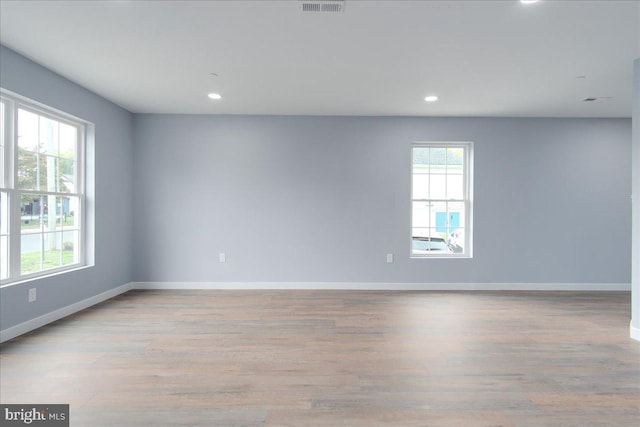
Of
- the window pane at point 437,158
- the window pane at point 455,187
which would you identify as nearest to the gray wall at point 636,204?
the window pane at point 455,187

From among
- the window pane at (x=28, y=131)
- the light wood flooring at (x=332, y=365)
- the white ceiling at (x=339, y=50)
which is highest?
the white ceiling at (x=339, y=50)

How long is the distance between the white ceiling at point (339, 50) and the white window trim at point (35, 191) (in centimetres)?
43

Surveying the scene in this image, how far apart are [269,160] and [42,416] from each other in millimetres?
3770

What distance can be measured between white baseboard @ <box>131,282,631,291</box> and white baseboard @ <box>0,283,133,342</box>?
0.51m

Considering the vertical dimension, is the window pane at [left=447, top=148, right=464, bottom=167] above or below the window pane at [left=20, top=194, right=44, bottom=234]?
above

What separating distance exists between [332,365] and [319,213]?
2.74 metres

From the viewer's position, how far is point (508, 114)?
4.88 meters

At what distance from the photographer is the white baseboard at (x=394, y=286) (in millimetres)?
4969

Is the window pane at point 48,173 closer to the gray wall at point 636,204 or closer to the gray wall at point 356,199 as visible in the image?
the gray wall at point 356,199

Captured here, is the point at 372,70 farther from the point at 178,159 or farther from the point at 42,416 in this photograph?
the point at 42,416

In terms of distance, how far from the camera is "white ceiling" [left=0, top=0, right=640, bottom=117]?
2324 mm

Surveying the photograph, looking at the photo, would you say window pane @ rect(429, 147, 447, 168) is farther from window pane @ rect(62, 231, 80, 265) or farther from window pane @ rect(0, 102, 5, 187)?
window pane @ rect(0, 102, 5, 187)

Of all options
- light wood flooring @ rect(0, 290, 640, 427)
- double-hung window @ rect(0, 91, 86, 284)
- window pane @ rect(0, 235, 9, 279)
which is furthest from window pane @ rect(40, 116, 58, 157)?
light wood flooring @ rect(0, 290, 640, 427)

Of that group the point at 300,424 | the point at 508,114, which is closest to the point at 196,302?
the point at 300,424
